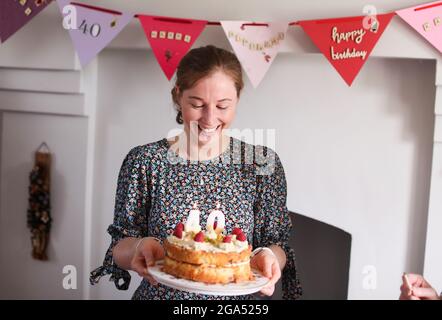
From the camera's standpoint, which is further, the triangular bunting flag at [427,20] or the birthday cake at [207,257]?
the triangular bunting flag at [427,20]

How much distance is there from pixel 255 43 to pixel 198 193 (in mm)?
613

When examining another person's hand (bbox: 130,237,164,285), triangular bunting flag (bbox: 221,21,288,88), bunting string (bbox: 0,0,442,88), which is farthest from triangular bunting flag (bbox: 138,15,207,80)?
another person's hand (bbox: 130,237,164,285)

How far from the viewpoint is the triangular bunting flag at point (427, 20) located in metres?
1.78

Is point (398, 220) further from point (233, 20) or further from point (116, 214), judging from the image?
point (116, 214)

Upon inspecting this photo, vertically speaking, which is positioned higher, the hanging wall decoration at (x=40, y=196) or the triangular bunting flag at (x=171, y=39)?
the triangular bunting flag at (x=171, y=39)

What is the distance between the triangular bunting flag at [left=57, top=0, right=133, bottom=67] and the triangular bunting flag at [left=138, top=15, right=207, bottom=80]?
86mm

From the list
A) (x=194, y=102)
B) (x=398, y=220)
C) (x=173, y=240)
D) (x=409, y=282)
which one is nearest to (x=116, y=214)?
(x=173, y=240)

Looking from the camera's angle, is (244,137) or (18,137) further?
(18,137)

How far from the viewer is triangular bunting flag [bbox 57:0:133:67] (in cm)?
194

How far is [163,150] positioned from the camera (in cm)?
147

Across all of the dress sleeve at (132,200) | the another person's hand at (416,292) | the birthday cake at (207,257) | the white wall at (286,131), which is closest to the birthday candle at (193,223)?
the birthday cake at (207,257)

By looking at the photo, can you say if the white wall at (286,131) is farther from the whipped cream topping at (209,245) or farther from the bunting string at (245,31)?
the whipped cream topping at (209,245)

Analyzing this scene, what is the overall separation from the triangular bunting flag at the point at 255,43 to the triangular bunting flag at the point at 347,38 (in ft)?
0.28
